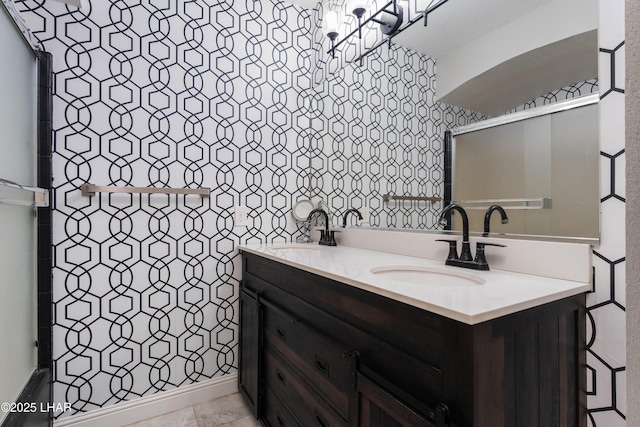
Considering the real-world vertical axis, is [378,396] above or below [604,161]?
below

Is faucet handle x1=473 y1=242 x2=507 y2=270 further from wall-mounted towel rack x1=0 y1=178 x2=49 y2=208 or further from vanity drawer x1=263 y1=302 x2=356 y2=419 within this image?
wall-mounted towel rack x1=0 y1=178 x2=49 y2=208

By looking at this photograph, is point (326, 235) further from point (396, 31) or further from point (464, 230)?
point (396, 31)

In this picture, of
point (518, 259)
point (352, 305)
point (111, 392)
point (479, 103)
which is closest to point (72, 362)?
point (111, 392)

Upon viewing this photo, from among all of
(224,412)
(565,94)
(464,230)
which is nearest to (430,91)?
(565,94)

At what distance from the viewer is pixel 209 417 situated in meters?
1.69

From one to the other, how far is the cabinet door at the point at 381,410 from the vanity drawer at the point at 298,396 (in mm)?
129

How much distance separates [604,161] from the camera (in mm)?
882

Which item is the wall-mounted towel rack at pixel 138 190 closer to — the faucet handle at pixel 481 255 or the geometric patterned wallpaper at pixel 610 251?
the faucet handle at pixel 481 255

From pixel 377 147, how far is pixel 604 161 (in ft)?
3.41

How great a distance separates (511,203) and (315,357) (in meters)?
0.89

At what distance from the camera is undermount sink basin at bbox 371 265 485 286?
3.54ft

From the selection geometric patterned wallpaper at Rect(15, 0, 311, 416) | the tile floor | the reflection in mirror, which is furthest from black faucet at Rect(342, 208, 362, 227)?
the tile floor

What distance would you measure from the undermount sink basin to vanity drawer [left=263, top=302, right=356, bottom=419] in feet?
1.06

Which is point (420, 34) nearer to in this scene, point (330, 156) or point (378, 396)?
point (330, 156)
